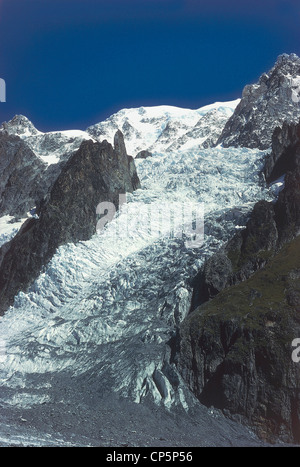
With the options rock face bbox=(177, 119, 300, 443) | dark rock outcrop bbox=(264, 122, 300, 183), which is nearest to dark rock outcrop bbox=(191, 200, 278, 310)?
rock face bbox=(177, 119, 300, 443)

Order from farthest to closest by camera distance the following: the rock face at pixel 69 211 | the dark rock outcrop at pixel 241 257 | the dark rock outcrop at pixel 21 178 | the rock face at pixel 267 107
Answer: the rock face at pixel 267 107 → the dark rock outcrop at pixel 21 178 → the rock face at pixel 69 211 → the dark rock outcrop at pixel 241 257

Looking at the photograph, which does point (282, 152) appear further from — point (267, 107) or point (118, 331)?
point (118, 331)

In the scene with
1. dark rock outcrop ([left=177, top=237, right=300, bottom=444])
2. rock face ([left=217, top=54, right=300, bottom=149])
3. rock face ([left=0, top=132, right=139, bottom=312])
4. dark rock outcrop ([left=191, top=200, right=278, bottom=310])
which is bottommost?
dark rock outcrop ([left=177, top=237, right=300, bottom=444])

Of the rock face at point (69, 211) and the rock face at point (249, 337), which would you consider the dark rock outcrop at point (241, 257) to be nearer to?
the rock face at point (249, 337)

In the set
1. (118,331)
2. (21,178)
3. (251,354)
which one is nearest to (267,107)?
(21,178)

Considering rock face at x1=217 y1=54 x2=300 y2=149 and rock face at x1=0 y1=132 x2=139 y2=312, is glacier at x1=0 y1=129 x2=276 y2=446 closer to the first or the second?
rock face at x1=0 y1=132 x2=139 y2=312

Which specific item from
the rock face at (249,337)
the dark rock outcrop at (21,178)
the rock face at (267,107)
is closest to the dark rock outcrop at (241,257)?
the rock face at (249,337)
